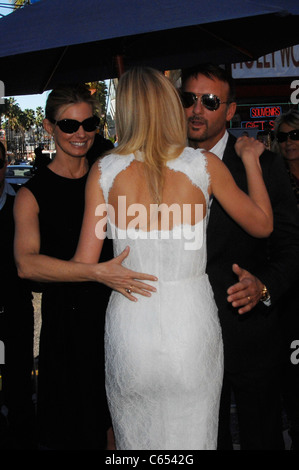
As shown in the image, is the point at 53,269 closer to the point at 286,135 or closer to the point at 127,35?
the point at 127,35

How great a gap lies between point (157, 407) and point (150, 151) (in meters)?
1.12

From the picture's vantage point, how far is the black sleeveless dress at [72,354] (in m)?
3.07

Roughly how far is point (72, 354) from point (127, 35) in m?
1.90

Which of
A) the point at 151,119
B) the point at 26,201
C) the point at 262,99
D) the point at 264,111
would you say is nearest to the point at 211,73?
the point at 151,119

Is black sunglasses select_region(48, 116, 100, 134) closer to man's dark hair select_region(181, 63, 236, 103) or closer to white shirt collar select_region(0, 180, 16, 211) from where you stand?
man's dark hair select_region(181, 63, 236, 103)

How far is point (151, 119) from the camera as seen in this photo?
82.7 inches

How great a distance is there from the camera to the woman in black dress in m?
3.01

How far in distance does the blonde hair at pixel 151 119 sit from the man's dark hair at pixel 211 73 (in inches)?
A: 38.2

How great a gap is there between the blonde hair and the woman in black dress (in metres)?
0.95

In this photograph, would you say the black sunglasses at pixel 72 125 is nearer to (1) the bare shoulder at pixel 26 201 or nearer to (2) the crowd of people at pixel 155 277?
(2) the crowd of people at pixel 155 277

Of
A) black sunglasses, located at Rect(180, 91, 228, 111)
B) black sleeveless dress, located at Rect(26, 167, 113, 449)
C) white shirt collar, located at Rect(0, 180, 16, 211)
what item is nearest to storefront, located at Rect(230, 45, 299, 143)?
white shirt collar, located at Rect(0, 180, 16, 211)

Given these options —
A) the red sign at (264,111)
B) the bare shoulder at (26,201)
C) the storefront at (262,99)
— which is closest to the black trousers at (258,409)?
the bare shoulder at (26,201)

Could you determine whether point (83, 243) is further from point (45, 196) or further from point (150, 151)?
point (45, 196)

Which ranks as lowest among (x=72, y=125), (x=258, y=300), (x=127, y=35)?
(x=258, y=300)
